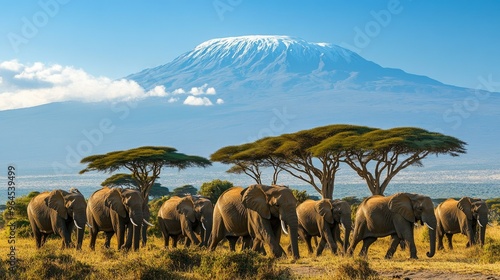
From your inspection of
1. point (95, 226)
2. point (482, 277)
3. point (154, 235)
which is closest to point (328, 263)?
point (482, 277)

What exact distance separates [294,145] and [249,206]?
23.0 m

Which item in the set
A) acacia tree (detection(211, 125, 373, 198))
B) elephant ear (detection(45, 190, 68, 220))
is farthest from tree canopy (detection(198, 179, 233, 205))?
elephant ear (detection(45, 190, 68, 220))

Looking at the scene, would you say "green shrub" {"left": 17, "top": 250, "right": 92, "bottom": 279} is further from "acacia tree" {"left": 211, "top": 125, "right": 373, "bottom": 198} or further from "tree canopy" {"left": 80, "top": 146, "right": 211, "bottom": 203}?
"tree canopy" {"left": 80, "top": 146, "right": 211, "bottom": 203}

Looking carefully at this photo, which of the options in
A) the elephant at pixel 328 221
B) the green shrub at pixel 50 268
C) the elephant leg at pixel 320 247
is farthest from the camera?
the elephant at pixel 328 221

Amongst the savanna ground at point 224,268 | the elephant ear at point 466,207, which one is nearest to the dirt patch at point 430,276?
the savanna ground at point 224,268

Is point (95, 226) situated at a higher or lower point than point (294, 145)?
lower

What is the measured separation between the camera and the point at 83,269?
17359mm

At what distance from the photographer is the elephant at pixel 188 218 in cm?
2384

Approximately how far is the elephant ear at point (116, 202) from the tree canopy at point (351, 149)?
18145 millimetres

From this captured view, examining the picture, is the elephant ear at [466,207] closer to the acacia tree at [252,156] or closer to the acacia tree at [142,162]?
the acacia tree at [252,156]

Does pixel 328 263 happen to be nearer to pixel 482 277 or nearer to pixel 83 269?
pixel 482 277

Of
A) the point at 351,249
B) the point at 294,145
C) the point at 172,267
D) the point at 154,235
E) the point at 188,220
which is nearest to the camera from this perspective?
the point at 172,267

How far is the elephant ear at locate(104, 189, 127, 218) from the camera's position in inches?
902

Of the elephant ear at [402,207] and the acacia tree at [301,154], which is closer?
the elephant ear at [402,207]
